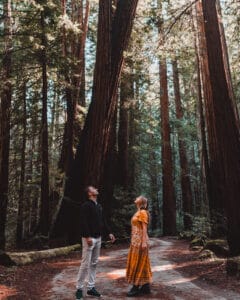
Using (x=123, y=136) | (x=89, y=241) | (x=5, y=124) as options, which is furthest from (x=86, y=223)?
(x=123, y=136)

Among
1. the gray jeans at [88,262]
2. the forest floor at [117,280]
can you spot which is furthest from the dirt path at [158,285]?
the gray jeans at [88,262]

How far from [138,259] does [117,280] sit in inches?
54.4

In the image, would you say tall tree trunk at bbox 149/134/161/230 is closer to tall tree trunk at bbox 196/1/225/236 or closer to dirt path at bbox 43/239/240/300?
tall tree trunk at bbox 196/1/225/236

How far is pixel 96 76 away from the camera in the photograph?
12984 millimetres

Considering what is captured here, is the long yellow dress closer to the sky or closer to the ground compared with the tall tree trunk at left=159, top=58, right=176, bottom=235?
closer to the ground

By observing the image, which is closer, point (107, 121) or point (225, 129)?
point (225, 129)

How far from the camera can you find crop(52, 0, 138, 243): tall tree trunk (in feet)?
41.8

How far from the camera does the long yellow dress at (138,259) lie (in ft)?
22.0

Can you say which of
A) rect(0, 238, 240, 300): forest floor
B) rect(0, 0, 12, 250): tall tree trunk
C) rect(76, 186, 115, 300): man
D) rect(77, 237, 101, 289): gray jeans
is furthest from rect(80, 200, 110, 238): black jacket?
rect(0, 0, 12, 250): tall tree trunk

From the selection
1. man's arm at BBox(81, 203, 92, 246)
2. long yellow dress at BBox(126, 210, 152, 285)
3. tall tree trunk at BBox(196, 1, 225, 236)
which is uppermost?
tall tree trunk at BBox(196, 1, 225, 236)

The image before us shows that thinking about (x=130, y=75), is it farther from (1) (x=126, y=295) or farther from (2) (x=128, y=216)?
(1) (x=126, y=295)

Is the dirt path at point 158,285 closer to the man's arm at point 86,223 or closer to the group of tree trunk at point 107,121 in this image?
the man's arm at point 86,223

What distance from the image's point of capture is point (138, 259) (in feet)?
22.4

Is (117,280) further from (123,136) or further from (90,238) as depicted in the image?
(123,136)
